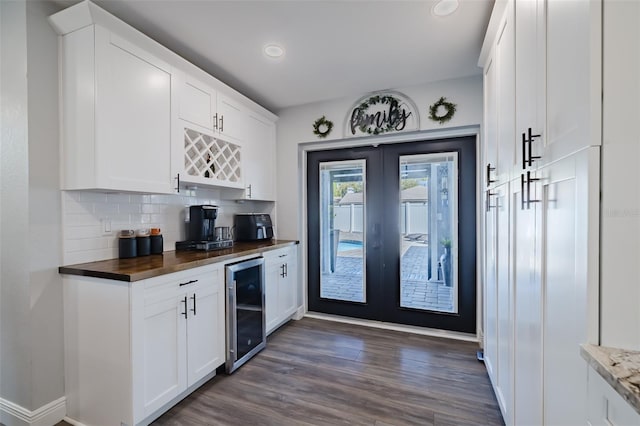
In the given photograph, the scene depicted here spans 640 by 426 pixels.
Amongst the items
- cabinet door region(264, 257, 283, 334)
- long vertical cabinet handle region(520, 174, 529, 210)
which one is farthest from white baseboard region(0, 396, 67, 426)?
long vertical cabinet handle region(520, 174, 529, 210)

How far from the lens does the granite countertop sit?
0.56 metres

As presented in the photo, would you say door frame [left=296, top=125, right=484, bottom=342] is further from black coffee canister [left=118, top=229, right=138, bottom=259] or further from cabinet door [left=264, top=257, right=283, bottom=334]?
black coffee canister [left=118, top=229, right=138, bottom=259]

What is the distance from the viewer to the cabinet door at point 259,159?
10.2 feet

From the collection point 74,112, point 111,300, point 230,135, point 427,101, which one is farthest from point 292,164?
point 111,300

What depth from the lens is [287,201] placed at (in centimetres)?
359

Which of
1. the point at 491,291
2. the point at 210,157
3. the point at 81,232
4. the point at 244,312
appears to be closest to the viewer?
the point at 81,232

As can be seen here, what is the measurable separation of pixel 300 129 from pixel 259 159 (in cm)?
66

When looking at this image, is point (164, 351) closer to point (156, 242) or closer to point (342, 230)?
point (156, 242)

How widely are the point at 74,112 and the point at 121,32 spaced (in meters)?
0.59

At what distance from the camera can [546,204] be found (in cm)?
104

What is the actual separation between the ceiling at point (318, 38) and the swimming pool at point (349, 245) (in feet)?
5.78

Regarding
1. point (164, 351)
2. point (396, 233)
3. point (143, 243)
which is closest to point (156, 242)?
point (143, 243)

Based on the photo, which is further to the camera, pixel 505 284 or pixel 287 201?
pixel 287 201

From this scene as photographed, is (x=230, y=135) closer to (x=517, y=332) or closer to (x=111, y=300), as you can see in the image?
(x=111, y=300)
